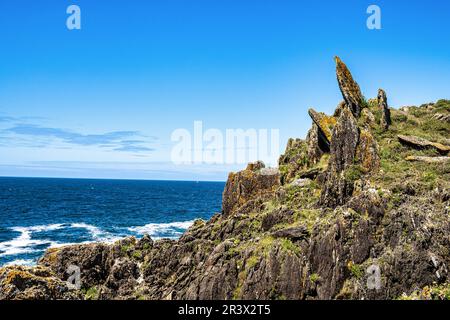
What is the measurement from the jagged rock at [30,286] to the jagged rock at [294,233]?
14.2 m

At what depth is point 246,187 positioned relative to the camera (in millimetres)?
43094

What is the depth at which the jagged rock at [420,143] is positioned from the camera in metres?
33.6

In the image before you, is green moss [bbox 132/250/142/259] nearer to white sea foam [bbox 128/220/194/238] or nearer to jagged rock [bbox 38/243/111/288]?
jagged rock [bbox 38/243/111/288]

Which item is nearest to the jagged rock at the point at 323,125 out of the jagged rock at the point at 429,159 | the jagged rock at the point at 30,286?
the jagged rock at the point at 429,159

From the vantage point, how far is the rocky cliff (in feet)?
71.6

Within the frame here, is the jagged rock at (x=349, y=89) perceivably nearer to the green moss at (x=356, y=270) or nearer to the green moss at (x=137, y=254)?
the green moss at (x=356, y=270)

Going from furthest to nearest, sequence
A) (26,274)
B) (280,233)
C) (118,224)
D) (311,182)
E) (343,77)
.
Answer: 1. (118,224)
2. (343,77)
3. (311,182)
4. (280,233)
5. (26,274)

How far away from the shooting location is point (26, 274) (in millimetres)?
18312

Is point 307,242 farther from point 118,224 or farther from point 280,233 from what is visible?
point 118,224

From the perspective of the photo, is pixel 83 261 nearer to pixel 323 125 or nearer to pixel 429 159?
pixel 323 125

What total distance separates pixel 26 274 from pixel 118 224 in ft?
224

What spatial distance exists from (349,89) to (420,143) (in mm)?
9744
